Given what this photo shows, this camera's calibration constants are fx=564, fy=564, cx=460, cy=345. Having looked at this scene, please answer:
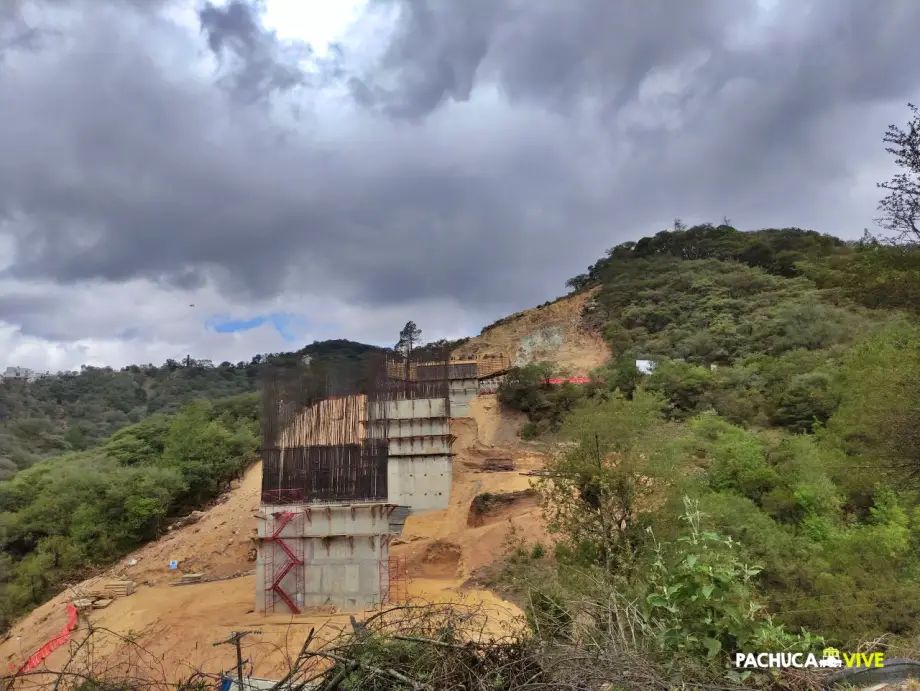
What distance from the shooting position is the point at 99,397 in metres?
72.4

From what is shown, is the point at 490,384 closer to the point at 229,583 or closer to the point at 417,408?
the point at 417,408

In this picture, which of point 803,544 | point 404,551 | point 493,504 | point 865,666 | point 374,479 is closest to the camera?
point 865,666

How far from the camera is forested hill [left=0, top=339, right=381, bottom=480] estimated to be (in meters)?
48.0

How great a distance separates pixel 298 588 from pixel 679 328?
1520 inches

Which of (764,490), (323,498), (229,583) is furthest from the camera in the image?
(229,583)

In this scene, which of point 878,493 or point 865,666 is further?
point 878,493

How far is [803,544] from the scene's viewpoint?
12422 millimetres

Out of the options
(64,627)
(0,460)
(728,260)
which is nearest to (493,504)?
(64,627)

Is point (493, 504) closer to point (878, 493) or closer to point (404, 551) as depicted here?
point (404, 551)

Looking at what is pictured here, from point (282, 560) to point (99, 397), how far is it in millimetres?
71067

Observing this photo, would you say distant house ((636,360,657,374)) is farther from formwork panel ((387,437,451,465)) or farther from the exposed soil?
formwork panel ((387,437,451,465))

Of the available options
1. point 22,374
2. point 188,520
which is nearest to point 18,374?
point 22,374

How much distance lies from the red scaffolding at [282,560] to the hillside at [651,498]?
805mm

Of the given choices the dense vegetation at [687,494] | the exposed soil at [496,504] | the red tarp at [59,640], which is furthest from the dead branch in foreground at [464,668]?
the exposed soil at [496,504]
